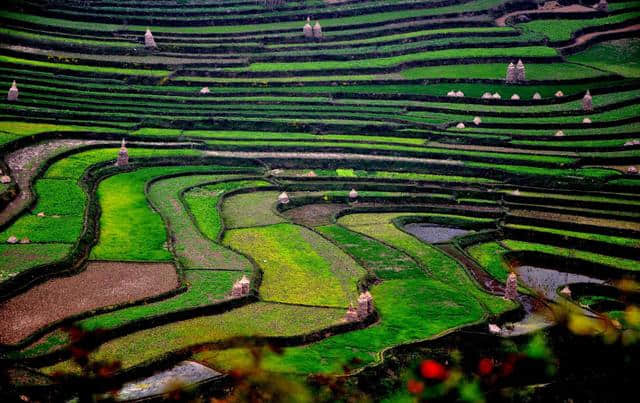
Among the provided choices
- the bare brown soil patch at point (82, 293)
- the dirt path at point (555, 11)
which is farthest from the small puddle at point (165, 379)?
the dirt path at point (555, 11)

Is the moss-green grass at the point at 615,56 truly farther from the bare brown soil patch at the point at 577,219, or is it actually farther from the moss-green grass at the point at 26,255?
the moss-green grass at the point at 26,255

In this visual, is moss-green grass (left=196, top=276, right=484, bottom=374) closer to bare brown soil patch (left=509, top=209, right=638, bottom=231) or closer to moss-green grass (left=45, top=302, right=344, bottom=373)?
moss-green grass (left=45, top=302, right=344, bottom=373)

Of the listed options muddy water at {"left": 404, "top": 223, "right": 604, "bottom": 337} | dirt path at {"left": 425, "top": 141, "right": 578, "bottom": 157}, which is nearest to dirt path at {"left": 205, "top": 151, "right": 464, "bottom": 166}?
dirt path at {"left": 425, "top": 141, "right": 578, "bottom": 157}

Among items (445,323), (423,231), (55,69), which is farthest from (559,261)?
(55,69)

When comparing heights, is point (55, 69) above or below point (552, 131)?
above

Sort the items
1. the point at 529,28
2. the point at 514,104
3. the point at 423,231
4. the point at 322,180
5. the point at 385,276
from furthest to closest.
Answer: the point at 529,28
the point at 514,104
the point at 322,180
the point at 423,231
the point at 385,276

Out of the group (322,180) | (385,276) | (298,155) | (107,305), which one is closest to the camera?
(107,305)

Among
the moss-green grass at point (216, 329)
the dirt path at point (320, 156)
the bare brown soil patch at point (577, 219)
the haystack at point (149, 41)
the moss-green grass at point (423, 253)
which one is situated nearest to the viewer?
the moss-green grass at point (216, 329)

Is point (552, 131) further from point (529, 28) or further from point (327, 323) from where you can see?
point (327, 323)
